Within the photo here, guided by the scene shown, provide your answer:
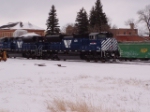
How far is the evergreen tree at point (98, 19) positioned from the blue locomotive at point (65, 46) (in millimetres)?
27930

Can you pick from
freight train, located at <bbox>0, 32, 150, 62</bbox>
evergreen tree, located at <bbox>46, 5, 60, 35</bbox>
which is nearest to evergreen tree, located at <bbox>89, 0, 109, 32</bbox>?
evergreen tree, located at <bbox>46, 5, 60, 35</bbox>

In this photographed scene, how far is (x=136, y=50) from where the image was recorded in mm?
31141

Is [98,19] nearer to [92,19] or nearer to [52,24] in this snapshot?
[92,19]

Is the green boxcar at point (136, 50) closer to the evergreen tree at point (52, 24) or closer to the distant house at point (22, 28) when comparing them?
the evergreen tree at point (52, 24)

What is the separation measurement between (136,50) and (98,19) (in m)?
35.9

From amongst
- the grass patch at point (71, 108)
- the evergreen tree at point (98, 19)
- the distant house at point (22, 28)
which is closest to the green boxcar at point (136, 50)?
the grass patch at point (71, 108)

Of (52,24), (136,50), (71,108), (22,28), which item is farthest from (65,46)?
(22,28)

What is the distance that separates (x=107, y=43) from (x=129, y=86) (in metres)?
16.5

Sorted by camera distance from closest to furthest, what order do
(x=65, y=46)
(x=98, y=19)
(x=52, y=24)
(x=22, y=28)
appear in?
(x=65, y=46)
(x=98, y=19)
(x=52, y=24)
(x=22, y=28)

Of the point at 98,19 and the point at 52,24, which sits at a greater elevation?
the point at 98,19

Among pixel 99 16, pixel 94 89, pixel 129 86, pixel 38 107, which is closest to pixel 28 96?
pixel 38 107

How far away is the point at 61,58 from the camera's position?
32938 mm

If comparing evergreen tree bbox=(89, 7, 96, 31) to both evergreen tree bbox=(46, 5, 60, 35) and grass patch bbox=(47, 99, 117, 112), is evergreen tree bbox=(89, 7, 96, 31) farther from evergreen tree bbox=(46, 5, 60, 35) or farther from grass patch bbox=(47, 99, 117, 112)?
grass patch bbox=(47, 99, 117, 112)

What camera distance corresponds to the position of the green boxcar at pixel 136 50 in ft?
99.3
